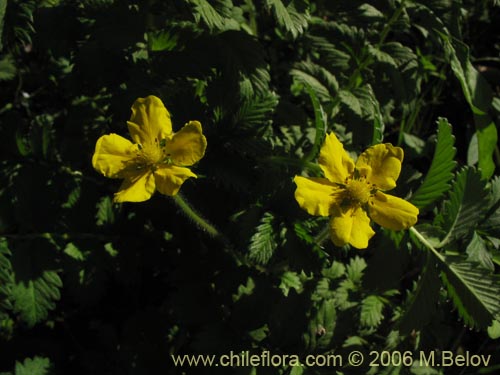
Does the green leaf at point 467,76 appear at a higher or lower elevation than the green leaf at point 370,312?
higher

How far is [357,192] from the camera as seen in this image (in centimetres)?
188

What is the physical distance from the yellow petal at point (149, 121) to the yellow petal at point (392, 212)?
2.65ft

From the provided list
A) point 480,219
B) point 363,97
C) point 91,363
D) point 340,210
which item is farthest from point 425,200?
point 91,363

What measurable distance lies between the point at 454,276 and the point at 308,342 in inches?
25.8

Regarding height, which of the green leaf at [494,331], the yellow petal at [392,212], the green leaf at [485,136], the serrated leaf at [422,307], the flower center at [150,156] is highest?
the flower center at [150,156]

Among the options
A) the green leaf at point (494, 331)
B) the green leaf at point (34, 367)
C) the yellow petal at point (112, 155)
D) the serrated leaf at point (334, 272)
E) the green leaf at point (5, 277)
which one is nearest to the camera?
the yellow petal at point (112, 155)

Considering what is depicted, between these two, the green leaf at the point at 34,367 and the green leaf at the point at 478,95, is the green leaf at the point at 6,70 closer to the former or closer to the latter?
the green leaf at the point at 34,367

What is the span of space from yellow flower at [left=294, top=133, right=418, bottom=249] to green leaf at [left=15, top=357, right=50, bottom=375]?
1.51m

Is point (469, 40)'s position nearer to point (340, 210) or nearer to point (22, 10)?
point (340, 210)

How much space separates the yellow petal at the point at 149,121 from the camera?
187 cm

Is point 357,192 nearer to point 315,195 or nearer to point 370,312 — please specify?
point 315,195

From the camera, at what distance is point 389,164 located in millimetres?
1923

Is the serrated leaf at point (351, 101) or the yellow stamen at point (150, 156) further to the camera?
the serrated leaf at point (351, 101)

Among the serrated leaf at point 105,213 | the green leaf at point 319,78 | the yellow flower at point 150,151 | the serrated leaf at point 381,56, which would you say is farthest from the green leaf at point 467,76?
the serrated leaf at point 105,213
